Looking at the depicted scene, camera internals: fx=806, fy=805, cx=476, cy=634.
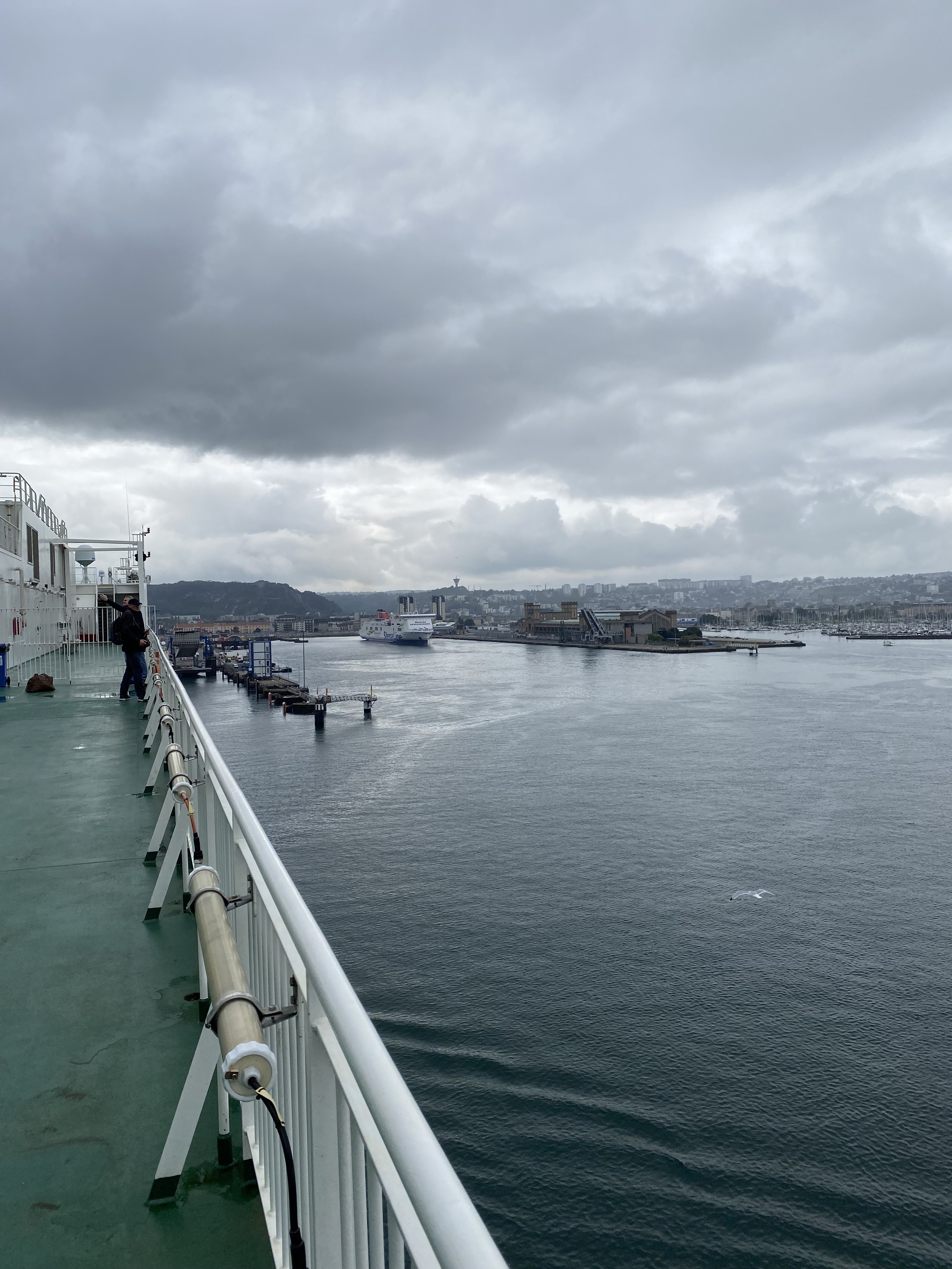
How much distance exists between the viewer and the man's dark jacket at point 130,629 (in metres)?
8.44

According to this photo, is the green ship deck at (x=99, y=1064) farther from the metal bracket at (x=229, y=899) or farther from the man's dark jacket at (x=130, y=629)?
the man's dark jacket at (x=130, y=629)

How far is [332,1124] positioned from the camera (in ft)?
3.95

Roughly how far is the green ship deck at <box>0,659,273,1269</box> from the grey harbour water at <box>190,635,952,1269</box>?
25.3 ft

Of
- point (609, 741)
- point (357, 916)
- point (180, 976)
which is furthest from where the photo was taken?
point (609, 741)

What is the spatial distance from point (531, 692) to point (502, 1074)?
141 feet

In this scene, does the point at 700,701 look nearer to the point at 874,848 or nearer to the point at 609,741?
the point at 609,741

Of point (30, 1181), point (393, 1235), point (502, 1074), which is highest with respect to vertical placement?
point (393, 1235)

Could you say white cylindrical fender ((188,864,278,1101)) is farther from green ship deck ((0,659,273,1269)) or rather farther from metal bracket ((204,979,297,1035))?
green ship deck ((0,659,273,1269))

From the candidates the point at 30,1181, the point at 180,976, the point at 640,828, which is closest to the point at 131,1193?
the point at 30,1181

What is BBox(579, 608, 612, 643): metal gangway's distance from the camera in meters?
109

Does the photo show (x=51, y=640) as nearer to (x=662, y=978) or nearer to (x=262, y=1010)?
(x=662, y=978)

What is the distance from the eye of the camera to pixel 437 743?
3431 centimetres

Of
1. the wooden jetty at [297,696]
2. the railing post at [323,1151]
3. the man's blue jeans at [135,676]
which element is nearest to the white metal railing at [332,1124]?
the railing post at [323,1151]

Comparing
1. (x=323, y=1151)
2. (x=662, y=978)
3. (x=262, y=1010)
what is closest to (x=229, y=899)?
(x=262, y=1010)
